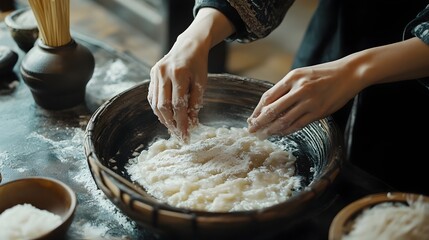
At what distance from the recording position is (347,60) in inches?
51.1

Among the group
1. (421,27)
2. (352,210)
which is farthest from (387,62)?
(352,210)

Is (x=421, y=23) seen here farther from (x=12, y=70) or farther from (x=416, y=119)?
(x=12, y=70)

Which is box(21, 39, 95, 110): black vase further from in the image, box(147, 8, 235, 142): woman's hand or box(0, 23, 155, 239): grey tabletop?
box(147, 8, 235, 142): woman's hand

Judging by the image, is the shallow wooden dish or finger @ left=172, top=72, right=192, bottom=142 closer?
the shallow wooden dish

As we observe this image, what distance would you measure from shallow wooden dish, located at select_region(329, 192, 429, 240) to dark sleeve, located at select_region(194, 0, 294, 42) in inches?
29.9

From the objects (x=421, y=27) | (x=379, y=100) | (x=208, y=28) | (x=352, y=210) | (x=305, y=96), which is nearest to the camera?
(x=352, y=210)

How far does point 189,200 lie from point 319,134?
1.30ft

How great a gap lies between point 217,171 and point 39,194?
436mm

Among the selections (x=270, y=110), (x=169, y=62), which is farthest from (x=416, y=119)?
(x=169, y=62)

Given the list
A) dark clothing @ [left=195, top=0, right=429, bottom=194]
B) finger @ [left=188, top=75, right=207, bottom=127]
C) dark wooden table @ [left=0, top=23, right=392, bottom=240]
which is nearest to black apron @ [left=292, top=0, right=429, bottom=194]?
dark clothing @ [left=195, top=0, right=429, bottom=194]

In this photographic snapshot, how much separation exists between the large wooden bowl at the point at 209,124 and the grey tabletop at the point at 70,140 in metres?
0.10

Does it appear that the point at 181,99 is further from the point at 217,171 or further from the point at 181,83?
the point at 217,171

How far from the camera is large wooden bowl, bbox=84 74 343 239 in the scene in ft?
3.48

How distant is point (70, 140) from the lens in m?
1.62
